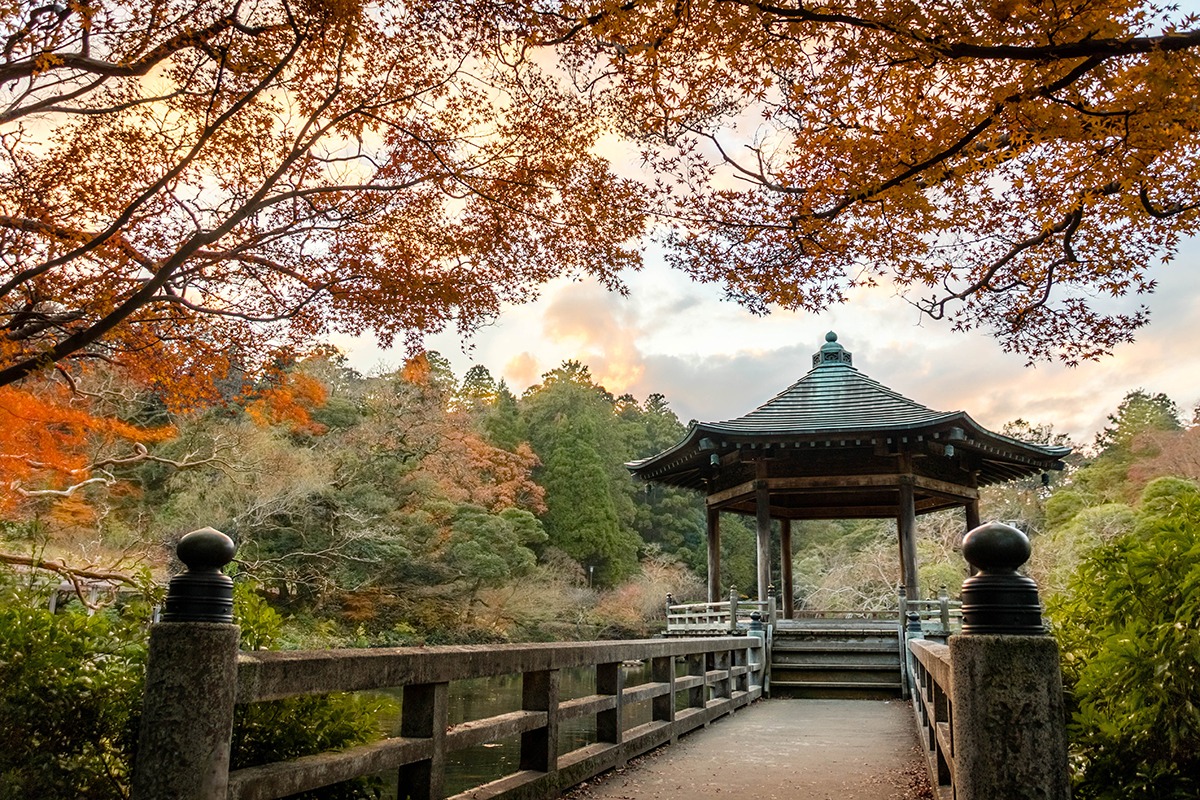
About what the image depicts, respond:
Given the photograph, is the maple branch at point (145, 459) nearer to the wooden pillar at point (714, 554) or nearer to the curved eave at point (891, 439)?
the curved eave at point (891, 439)

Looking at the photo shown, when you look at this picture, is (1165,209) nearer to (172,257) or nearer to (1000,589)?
(1000,589)

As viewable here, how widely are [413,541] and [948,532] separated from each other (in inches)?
680

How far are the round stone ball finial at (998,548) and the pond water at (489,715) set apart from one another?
2.09 m

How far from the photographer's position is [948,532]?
2636 cm

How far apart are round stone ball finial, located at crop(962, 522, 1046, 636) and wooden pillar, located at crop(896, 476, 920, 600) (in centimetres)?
1025

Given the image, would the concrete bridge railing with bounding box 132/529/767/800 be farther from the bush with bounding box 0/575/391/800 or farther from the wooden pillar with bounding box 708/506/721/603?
the wooden pillar with bounding box 708/506/721/603

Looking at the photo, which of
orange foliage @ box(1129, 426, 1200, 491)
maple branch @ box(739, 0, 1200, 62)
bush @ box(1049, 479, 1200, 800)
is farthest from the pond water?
orange foliage @ box(1129, 426, 1200, 491)

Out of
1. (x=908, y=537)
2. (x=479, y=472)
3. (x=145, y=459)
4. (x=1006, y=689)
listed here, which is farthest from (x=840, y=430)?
(x=479, y=472)

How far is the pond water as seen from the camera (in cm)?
630

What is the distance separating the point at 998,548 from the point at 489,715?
967 cm

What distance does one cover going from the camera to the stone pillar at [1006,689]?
192 centimetres

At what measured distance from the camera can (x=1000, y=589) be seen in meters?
2.02

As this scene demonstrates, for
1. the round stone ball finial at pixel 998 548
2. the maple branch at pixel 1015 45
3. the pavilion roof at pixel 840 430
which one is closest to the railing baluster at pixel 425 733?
the round stone ball finial at pixel 998 548

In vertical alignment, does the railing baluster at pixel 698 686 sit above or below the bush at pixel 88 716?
below
